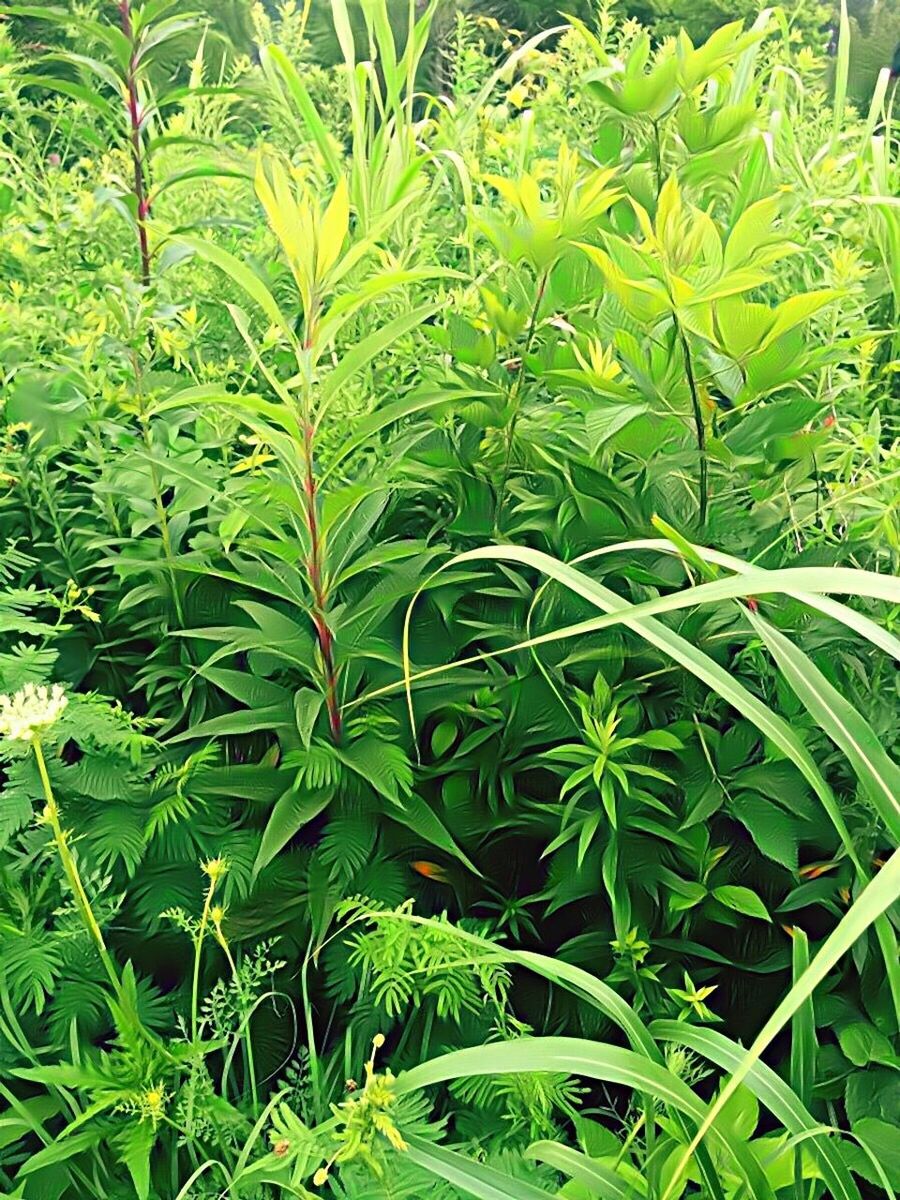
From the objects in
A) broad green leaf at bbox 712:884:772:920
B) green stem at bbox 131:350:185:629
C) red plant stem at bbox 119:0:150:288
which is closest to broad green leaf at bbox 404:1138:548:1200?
broad green leaf at bbox 712:884:772:920

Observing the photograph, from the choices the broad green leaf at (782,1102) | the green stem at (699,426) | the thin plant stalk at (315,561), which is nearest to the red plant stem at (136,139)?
the thin plant stalk at (315,561)

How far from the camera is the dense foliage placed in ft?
2.07

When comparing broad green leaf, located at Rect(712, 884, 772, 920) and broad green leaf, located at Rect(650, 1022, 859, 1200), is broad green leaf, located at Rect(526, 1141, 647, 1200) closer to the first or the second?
broad green leaf, located at Rect(650, 1022, 859, 1200)

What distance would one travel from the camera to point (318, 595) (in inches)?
29.3

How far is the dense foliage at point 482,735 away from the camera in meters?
0.63

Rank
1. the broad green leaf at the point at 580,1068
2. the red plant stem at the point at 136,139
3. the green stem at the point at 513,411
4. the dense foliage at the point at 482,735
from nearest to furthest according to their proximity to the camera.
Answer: the broad green leaf at the point at 580,1068, the dense foliage at the point at 482,735, the green stem at the point at 513,411, the red plant stem at the point at 136,139

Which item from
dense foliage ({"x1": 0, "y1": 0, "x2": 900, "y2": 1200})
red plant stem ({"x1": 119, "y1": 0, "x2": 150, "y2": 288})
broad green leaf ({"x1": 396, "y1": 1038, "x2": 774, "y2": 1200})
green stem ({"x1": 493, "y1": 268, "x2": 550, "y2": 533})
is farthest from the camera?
red plant stem ({"x1": 119, "y1": 0, "x2": 150, "y2": 288})

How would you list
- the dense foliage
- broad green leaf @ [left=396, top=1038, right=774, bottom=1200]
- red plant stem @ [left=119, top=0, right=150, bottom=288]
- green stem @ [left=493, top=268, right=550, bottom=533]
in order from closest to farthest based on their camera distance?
broad green leaf @ [left=396, top=1038, right=774, bottom=1200], the dense foliage, green stem @ [left=493, top=268, right=550, bottom=533], red plant stem @ [left=119, top=0, right=150, bottom=288]

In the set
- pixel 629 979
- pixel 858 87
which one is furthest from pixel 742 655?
pixel 858 87

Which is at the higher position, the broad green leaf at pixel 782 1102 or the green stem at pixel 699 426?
the green stem at pixel 699 426

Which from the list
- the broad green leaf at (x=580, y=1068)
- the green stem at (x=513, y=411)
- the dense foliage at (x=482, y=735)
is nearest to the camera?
the broad green leaf at (x=580, y=1068)

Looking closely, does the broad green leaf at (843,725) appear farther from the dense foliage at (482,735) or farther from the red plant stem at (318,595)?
the red plant stem at (318,595)

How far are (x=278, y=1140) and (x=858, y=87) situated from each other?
4.22 meters

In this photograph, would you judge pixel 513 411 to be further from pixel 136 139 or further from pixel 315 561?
pixel 136 139
